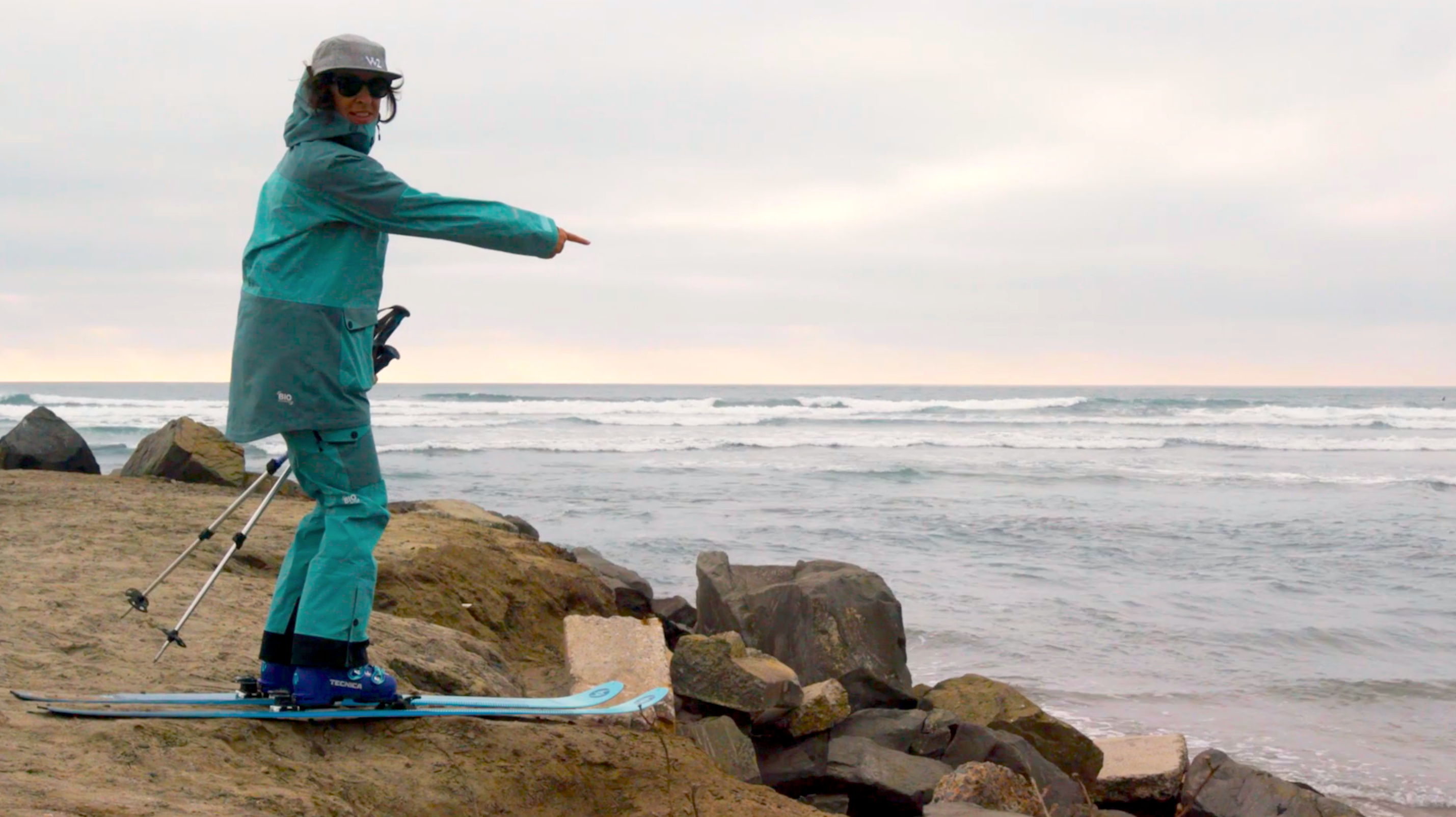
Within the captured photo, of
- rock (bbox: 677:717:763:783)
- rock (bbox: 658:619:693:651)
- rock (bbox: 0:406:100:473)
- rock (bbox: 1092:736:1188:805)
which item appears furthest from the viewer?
rock (bbox: 0:406:100:473)

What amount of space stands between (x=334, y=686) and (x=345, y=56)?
6.02 ft

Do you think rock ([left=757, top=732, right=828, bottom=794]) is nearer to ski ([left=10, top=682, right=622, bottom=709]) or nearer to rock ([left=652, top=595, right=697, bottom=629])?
ski ([left=10, top=682, right=622, bottom=709])

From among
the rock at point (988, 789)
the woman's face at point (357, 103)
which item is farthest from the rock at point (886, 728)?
the woman's face at point (357, 103)

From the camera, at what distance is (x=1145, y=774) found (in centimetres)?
593

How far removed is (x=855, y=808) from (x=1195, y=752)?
2583 millimetres

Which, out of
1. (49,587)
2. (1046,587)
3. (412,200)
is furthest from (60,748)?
(1046,587)

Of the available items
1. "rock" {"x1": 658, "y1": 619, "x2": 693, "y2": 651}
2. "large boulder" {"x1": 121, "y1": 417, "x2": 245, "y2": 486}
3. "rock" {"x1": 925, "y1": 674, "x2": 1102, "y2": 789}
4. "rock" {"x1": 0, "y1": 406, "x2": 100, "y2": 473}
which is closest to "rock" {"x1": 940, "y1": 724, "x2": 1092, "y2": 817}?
"rock" {"x1": 925, "y1": 674, "x2": 1102, "y2": 789}

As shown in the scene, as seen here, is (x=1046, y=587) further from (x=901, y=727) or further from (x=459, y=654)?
(x=459, y=654)

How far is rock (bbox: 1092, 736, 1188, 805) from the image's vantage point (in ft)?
19.4

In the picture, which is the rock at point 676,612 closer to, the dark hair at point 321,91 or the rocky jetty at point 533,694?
the rocky jetty at point 533,694

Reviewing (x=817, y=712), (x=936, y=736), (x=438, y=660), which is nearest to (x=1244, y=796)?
(x=936, y=736)

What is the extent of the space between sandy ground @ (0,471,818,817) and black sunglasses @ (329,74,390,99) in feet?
6.17

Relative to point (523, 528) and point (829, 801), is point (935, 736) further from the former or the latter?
point (523, 528)

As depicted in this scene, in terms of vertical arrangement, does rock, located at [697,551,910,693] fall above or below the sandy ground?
below
